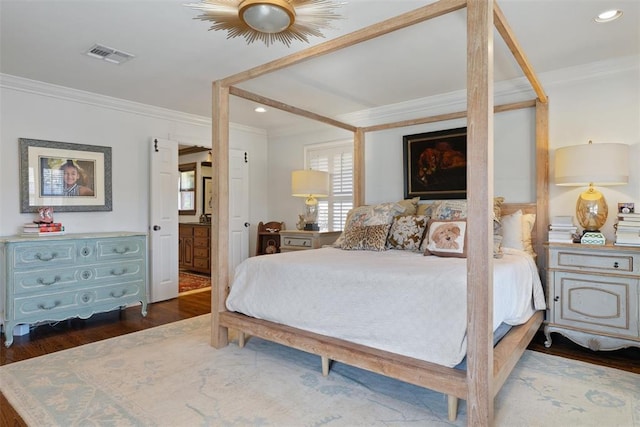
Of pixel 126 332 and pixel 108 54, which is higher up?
pixel 108 54

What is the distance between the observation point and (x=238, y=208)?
5.55m

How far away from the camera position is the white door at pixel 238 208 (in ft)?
17.8

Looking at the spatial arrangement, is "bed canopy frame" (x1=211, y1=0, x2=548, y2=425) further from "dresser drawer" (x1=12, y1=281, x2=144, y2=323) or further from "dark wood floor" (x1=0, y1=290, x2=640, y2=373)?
"dresser drawer" (x1=12, y1=281, x2=144, y2=323)

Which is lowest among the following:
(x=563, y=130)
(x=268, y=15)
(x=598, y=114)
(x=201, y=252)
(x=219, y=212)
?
(x=201, y=252)

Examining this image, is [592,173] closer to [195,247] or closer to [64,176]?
[64,176]

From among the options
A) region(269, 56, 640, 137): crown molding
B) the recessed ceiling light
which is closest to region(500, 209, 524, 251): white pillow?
region(269, 56, 640, 137): crown molding

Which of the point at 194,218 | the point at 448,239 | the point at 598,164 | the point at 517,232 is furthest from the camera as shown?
the point at 194,218

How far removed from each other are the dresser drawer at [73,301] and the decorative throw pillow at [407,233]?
108 inches

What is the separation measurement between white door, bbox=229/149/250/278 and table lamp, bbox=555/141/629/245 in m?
3.99

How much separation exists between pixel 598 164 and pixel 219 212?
2.99 meters

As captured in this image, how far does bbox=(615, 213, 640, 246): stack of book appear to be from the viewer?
274 centimetres

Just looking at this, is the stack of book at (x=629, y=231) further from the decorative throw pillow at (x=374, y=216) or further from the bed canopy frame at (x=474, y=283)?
the decorative throw pillow at (x=374, y=216)

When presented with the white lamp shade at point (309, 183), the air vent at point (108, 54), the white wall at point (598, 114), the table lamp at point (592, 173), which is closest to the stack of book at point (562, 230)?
the table lamp at point (592, 173)

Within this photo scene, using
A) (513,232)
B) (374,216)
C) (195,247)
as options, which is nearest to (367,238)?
(374,216)
